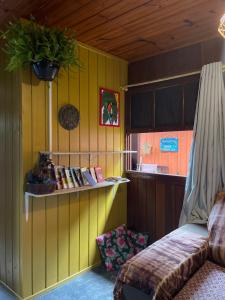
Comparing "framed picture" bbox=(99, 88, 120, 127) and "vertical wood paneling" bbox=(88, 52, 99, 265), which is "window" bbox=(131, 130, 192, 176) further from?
"vertical wood paneling" bbox=(88, 52, 99, 265)

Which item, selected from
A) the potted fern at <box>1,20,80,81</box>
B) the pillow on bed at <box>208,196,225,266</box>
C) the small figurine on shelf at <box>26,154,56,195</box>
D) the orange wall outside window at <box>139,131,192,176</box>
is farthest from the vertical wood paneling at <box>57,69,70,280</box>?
the pillow on bed at <box>208,196,225,266</box>

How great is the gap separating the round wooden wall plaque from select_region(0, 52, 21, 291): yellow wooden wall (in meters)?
0.40

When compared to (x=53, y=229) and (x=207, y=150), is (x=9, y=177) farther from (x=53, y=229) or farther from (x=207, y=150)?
(x=207, y=150)

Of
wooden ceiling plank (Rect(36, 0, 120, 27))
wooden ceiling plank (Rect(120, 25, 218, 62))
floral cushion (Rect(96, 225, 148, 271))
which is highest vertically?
wooden ceiling plank (Rect(36, 0, 120, 27))

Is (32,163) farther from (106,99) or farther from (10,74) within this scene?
(106,99)

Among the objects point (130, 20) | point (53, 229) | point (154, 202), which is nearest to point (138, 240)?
point (154, 202)

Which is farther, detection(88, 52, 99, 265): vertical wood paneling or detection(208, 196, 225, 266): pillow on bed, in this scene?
detection(88, 52, 99, 265): vertical wood paneling

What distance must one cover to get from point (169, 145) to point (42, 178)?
138 cm

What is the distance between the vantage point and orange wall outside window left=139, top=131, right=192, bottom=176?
2547 mm

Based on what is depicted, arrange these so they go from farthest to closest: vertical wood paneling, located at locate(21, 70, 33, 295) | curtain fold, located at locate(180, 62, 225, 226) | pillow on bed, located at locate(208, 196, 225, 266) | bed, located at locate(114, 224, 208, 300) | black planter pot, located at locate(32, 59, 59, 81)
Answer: curtain fold, located at locate(180, 62, 225, 226) → vertical wood paneling, located at locate(21, 70, 33, 295) → black planter pot, located at locate(32, 59, 59, 81) → pillow on bed, located at locate(208, 196, 225, 266) → bed, located at locate(114, 224, 208, 300)

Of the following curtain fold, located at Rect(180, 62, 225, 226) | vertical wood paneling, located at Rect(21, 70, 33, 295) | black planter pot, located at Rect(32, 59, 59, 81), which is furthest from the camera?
curtain fold, located at Rect(180, 62, 225, 226)

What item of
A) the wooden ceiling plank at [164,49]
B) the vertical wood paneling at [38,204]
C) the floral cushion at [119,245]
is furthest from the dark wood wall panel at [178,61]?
the floral cushion at [119,245]

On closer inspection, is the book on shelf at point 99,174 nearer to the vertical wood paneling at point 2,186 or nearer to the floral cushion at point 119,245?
the floral cushion at point 119,245

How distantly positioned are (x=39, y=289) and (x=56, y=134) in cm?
133
